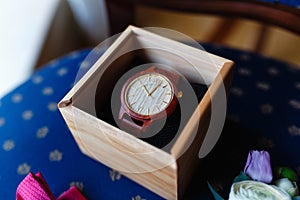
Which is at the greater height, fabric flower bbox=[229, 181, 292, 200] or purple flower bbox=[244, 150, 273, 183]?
purple flower bbox=[244, 150, 273, 183]

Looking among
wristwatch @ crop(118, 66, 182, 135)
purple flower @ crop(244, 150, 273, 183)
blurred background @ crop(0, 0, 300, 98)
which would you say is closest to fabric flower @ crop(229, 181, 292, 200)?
purple flower @ crop(244, 150, 273, 183)

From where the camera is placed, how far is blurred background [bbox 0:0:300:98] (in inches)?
37.4

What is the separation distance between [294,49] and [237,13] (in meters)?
0.61

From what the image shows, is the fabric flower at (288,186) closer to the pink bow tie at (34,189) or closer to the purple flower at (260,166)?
the purple flower at (260,166)

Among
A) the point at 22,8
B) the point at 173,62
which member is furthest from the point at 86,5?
the point at 173,62

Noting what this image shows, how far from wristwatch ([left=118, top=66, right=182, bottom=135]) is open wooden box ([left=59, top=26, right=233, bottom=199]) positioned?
0.03 m

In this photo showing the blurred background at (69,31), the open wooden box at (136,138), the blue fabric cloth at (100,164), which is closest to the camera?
the open wooden box at (136,138)

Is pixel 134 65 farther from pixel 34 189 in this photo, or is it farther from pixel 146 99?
pixel 34 189

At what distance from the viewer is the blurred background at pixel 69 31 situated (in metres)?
0.95

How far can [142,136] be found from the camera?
0.50 metres

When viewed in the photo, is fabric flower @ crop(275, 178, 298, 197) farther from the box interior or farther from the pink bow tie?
the pink bow tie

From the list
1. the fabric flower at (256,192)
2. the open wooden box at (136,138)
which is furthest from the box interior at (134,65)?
the fabric flower at (256,192)

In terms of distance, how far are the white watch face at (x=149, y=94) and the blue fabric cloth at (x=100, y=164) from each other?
0.44 feet

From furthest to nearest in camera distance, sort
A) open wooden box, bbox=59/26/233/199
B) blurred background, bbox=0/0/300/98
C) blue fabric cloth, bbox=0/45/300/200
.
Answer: blurred background, bbox=0/0/300/98, blue fabric cloth, bbox=0/45/300/200, open wooden box, bbox=59/26/233/199
